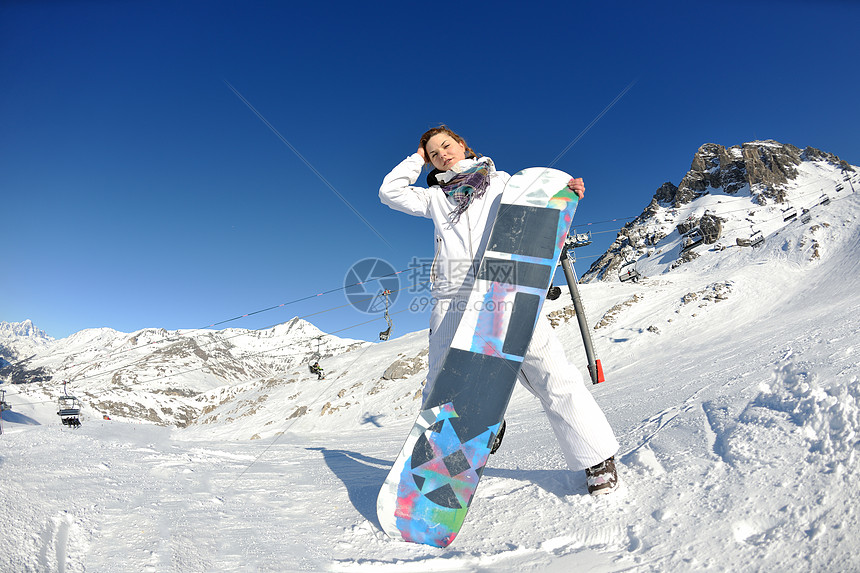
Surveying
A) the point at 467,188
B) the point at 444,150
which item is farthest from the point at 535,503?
the point at 444,150

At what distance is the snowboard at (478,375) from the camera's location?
2447 millimetres

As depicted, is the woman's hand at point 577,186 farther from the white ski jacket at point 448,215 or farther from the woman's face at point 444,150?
the woman's face at point 444,150

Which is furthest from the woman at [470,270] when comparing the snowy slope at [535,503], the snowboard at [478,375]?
the snowy slope at [535,503]

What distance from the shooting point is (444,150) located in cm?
346

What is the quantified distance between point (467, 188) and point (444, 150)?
20.7 inches

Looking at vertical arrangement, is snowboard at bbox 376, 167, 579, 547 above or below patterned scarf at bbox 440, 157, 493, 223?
below

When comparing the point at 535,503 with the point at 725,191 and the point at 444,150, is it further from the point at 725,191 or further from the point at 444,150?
the point at 725,191

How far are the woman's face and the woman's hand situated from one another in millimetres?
954

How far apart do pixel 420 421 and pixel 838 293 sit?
20714 millimetres

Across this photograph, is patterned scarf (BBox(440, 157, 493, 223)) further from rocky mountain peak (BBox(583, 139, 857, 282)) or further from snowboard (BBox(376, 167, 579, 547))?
rocky mountain peak (BBox(583, 139, 857, 282))

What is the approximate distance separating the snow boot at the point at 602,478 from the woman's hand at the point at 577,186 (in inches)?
72.7

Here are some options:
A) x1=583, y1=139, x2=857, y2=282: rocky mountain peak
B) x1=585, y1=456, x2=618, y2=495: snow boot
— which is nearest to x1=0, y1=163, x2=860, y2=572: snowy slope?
x1=585, y1=456, x2=618, y2=495: snow boot

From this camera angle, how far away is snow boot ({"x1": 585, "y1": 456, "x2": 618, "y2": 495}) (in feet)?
8.14

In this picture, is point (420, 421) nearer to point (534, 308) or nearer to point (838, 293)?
point (534, 308)
